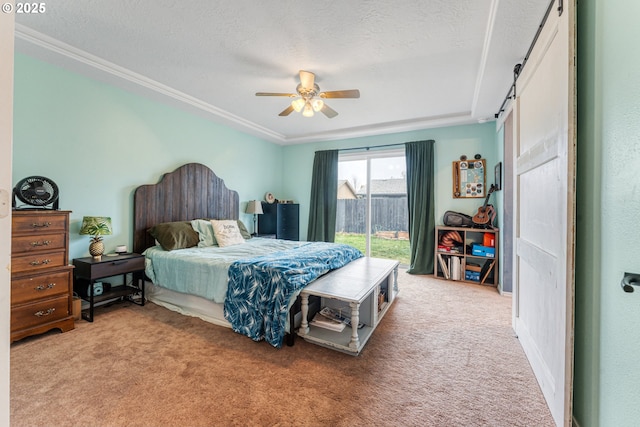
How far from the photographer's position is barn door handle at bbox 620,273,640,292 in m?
0.88

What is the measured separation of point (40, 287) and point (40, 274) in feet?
0.36

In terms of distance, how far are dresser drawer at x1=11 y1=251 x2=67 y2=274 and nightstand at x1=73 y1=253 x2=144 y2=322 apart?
0.24 m

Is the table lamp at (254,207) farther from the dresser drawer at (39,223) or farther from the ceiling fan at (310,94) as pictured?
the dresser drawer at (39,223)

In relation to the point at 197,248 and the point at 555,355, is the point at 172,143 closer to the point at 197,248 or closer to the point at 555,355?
the point at 197,248

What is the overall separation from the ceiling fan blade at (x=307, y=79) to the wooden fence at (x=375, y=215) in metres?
2.90

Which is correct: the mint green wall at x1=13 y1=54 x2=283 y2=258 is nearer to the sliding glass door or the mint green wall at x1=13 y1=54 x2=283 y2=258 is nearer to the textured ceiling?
the textured ceiling

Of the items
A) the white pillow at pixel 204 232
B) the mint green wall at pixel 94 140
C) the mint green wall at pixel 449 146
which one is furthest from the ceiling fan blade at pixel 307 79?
the mint green wall at pixel 449 146

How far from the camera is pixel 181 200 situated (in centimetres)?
385

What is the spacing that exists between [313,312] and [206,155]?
309 cm

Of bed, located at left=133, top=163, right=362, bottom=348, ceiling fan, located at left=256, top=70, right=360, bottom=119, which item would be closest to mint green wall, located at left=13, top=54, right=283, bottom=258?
bed, located at left=133, top=163, right=362, bottom=348

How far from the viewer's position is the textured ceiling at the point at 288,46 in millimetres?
1973

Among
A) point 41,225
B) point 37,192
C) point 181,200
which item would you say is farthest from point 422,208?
point 37,192

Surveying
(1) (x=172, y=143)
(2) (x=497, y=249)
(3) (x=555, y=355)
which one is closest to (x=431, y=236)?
(2) (x=497, y=249)

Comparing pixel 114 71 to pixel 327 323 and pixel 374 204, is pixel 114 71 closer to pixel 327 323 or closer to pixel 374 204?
pixel 327 323
